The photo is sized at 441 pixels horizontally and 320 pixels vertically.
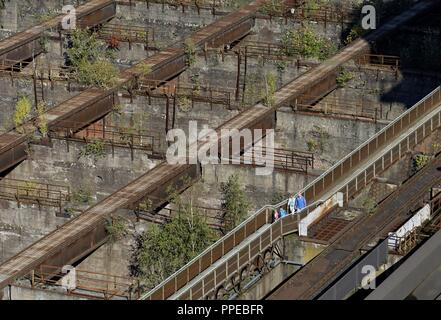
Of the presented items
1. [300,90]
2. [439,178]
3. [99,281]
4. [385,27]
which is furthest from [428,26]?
[99,281]

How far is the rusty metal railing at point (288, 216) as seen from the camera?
138ft

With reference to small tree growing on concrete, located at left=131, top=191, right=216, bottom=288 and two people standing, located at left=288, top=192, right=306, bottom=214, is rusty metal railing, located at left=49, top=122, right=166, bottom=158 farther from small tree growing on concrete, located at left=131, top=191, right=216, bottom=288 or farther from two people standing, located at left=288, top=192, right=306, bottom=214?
two people standing, located at left=288, top=192, right=306, bottom=214

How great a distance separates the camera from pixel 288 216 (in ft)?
150

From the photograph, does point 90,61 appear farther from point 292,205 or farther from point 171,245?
point 292,205

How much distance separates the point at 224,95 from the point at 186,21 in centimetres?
747

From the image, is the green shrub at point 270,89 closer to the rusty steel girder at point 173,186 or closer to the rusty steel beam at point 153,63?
the rusty steel beam at point 153,63

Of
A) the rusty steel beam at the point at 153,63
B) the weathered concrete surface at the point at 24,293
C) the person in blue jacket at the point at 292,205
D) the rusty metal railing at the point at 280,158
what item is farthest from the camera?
the rusty steel beam at the point at 153,63

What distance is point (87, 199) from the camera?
52.8 metres

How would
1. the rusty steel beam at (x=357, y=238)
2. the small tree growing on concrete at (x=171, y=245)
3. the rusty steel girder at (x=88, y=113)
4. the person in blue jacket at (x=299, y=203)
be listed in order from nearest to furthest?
1. the rusty steel beam at (x=357, y=238)
2. the person in blue jacket at (x=299, y=203)
3. the small tree growing on concrete at (x=171, y=245)
4. the rusty steel girder at (x=88, y=113)

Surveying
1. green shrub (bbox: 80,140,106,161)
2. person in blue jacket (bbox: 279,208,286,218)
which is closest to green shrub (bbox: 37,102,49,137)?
green shrub (bbox: 80,140,106,161)

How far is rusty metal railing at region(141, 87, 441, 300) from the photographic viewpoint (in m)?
42.1

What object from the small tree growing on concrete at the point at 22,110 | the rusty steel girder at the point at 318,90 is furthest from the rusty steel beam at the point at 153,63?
the rusty steel girder at the point at 318,90

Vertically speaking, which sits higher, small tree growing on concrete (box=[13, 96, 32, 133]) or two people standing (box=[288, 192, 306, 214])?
two people standing (box=[288, 192, 306, 214])

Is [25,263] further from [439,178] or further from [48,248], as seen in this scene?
[439,178]
